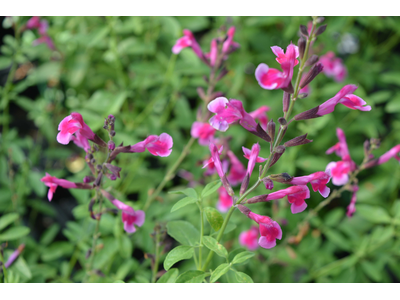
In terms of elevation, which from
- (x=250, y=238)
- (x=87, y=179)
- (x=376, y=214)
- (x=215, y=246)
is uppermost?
(x=87, y=179)

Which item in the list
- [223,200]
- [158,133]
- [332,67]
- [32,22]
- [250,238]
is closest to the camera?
[223,200]

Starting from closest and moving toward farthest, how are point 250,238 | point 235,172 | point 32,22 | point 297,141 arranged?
point 297,141
point 235,172
point 250,238
point 32,22

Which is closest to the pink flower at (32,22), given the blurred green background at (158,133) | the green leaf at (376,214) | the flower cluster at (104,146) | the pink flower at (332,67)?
the blurred green background at (158,133)

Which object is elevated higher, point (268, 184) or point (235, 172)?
point (268, 184)

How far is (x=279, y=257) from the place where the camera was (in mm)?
2270

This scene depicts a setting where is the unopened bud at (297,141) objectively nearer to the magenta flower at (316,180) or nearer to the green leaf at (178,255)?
the magenta flower at (316,180)

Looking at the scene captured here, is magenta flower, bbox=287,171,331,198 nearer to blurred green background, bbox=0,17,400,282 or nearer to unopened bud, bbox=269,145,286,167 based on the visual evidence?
unopened bud, bbox=269,145,286,167

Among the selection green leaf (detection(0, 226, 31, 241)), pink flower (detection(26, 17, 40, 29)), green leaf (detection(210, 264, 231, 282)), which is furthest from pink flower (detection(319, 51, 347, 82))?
green leaf (detection(0, 226, 31, 241))

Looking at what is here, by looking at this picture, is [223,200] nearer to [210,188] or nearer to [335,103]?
[210,188]

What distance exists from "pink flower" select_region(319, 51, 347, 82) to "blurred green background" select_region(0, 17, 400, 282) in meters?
0.11

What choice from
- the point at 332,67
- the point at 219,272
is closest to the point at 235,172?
the point at 219,272

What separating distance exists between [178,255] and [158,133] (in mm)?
1406

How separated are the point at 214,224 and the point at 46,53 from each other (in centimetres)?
296

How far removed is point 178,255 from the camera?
3.73 feet
